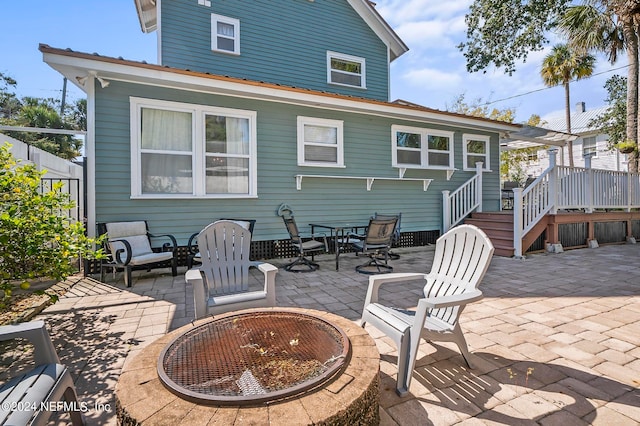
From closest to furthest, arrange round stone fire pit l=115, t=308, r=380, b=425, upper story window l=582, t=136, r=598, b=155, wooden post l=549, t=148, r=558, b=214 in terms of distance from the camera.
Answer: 1. round stone fire pit l=115, t=308, r=380, b=425
2. wooden post l=549, t=148, r=558, b=214
3. upper story window l=582, t=136, r=598, b=155

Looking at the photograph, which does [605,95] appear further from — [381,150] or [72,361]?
[72,361]

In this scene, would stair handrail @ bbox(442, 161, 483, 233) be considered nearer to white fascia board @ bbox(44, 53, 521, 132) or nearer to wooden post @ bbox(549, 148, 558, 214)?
white fascia board @ bbox(44, 53, 521, 132)

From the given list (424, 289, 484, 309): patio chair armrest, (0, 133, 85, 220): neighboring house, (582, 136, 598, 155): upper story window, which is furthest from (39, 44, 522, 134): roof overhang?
(582, 136, 598, 155): upper story window

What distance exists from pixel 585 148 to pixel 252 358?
2512 centimetres

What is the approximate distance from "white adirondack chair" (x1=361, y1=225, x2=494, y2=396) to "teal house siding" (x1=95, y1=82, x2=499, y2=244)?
424 cm

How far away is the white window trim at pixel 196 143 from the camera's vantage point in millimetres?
→ 5301

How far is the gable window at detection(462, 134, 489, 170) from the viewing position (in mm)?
8695

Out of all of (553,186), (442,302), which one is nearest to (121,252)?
(442,302)

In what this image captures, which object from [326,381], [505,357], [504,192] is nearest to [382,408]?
[326,381]

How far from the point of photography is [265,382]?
4.53 feet

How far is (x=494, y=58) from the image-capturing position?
8664mm

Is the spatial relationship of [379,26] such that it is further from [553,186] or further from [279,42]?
[553,186]

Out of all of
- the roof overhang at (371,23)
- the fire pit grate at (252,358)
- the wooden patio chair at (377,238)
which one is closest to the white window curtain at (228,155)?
the wooden patio chair at (377,238)

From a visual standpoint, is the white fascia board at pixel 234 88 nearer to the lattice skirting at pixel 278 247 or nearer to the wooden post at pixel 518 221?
the wooden post at pixel 518 221
